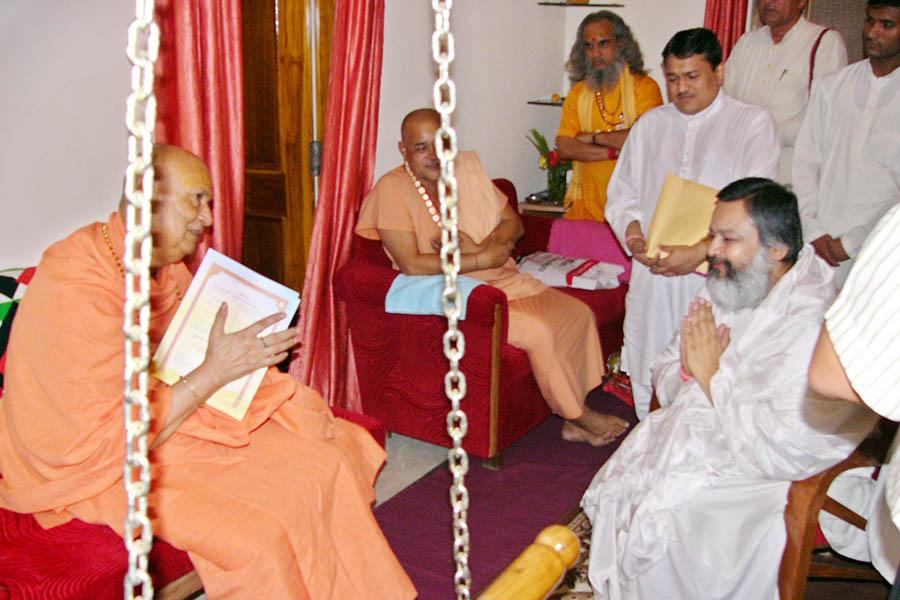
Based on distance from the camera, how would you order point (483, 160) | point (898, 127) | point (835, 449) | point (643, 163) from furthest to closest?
point (483, 160) < point (643, 163) < point (898, 127) < point (835, 449)

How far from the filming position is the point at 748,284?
2.68m

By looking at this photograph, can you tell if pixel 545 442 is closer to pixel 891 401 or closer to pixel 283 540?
pixel 283 540

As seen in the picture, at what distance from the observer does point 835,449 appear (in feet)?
7.30

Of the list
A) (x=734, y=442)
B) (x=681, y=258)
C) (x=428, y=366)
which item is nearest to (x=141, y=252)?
(x=734, y=442)

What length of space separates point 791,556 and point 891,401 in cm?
111

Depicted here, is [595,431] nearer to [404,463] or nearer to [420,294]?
[404,463]

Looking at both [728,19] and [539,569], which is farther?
[728,19]

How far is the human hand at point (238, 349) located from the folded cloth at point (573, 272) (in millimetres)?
2217

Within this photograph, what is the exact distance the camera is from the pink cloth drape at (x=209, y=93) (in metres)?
3.17

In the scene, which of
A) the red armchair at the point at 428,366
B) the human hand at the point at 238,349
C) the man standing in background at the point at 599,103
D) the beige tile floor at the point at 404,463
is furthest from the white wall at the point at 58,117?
the man standing in background at the point at 599,103

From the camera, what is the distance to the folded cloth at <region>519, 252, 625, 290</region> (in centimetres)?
460

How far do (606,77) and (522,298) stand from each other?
1758 millimetres

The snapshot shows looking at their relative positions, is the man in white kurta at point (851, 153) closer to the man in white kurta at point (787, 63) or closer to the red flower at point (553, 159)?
the man in white kurta at point (787, 63)

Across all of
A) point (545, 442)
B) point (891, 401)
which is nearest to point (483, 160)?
point (545, 442)
